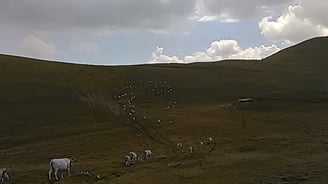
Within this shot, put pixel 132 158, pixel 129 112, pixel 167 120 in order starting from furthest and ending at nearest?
pixel 129 112, pixel 167 120, pixel 132 158

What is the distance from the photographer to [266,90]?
137m

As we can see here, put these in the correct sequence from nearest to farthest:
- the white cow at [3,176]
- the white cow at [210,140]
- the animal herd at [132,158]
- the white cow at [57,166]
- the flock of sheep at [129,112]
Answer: the white cow at [57,166] < the flock of sheep at [129,112] < the white cow at [3,176] < the animal herd at [132,158] < the white cow at [210,140]

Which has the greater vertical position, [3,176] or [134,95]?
[134,95]

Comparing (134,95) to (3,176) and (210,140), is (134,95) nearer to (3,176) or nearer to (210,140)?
(210,140)

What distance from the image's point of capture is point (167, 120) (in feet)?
318

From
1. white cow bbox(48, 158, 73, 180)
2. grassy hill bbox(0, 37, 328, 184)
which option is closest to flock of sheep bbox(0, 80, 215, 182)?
white cow bbox(48, 158, 73, 180)

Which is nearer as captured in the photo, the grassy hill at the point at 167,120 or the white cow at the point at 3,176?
the white cow at the point at 3,176

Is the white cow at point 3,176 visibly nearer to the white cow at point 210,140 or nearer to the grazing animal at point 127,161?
the grazing animal at point 127,161

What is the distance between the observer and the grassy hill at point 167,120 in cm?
5028

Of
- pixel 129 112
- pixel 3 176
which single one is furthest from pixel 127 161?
pixel 129 112

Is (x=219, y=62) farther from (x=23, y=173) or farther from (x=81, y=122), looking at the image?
(x=23, y=173)

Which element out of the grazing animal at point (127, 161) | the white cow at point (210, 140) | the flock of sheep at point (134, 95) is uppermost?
the flock of sheep at point (134, 95)

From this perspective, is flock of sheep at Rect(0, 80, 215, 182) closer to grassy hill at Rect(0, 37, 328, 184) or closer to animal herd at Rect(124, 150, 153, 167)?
animal herd at Rect(124, 150, 153, 167)

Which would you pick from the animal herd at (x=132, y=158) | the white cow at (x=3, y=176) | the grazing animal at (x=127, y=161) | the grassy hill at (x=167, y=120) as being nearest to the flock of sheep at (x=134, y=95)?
the grassy hill at (x=167, y=120)
